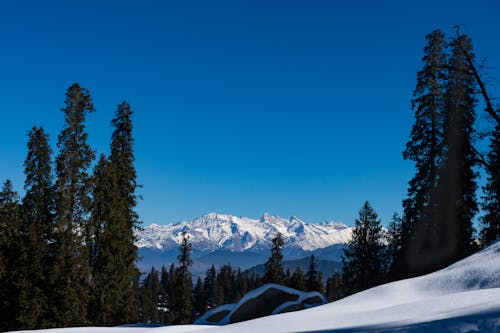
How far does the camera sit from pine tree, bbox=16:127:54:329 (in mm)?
23062

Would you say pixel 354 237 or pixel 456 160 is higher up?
pixel 456 160

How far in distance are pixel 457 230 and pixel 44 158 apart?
78.4ft

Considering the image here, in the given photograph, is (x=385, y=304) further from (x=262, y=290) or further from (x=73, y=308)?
(x=73, y=308)

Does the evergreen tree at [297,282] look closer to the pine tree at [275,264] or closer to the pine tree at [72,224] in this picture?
the pine tree at [275,264]

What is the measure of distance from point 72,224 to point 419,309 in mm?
22609

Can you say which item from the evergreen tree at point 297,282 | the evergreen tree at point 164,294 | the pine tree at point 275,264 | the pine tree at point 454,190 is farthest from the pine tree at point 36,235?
the evergreen tree at point 164,294

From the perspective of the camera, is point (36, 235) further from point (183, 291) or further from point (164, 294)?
point (164, 294)

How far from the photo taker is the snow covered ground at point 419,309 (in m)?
4.86

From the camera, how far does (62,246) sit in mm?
24141

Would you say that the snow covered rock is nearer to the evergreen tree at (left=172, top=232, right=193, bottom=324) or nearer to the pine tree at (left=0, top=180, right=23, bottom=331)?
the pine tree at (left=0, top=180, right=23, bottom=331)

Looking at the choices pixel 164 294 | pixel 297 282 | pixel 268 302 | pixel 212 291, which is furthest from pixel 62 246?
pixel 164 294

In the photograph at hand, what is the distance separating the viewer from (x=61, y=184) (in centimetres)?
2477

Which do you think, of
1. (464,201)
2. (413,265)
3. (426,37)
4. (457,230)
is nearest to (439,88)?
(426,37)

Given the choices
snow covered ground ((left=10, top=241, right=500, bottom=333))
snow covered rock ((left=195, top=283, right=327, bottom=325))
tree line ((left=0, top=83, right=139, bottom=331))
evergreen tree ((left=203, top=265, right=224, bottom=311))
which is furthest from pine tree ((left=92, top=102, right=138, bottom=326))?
evergreen tree ((left=203, top=265, right=224, bottom=311))
